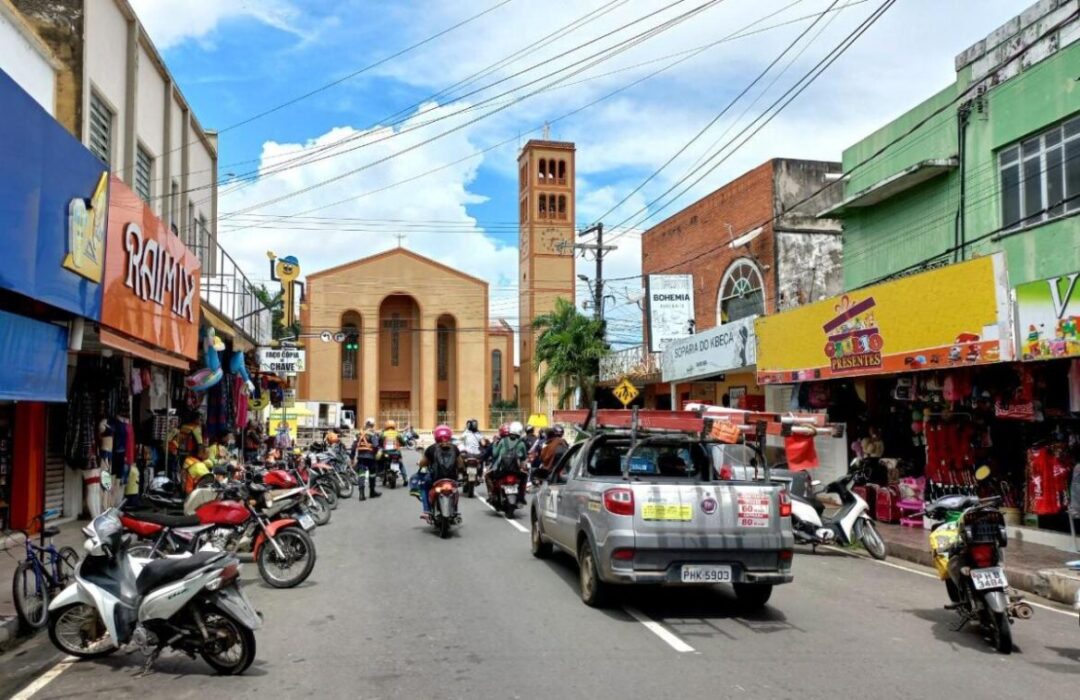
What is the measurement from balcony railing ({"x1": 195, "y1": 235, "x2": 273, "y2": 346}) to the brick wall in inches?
570

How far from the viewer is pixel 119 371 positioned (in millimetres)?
14211

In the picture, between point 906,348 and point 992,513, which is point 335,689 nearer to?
point 992,513

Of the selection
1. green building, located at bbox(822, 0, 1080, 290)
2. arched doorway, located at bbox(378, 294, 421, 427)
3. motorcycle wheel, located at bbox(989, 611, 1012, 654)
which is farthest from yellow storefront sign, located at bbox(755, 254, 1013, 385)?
arched doorway, located at bbox(378, 294, 421, 427)

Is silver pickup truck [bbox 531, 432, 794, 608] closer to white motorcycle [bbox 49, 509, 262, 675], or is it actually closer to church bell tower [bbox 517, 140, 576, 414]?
white motorcycle [bbox 49, 509, 262, 675]

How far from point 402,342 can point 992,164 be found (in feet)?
189

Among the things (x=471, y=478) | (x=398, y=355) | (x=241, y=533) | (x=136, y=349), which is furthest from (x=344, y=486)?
(x=398, y=355)

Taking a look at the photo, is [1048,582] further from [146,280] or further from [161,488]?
[146,280]

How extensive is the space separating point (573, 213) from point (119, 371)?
195ft

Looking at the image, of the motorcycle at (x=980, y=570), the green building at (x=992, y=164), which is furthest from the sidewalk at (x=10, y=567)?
the green building at (x=992, y=164)

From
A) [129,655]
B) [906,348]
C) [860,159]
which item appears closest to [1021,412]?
[906,348]

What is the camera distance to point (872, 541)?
39.8ft

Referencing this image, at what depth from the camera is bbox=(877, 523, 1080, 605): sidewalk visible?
9.58 m

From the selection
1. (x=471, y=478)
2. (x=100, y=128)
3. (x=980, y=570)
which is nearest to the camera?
(x=980, y=570)

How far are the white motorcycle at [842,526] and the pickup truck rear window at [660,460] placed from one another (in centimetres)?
334
